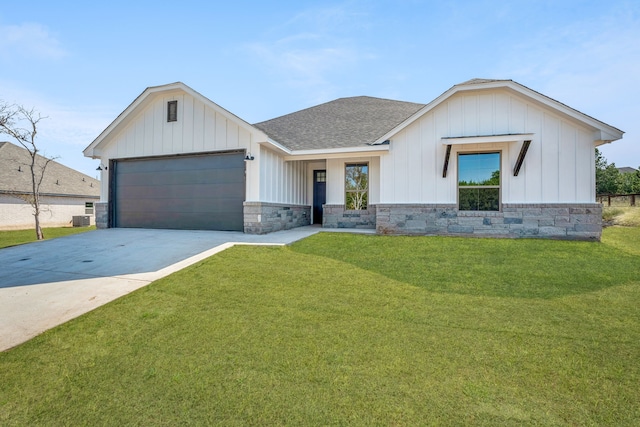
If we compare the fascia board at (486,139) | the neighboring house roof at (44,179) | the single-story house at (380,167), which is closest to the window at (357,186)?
the single-story house at (380,167)

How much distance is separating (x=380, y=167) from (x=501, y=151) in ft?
11.6

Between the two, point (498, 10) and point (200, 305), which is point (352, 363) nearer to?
point (200, 305)

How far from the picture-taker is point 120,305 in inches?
146

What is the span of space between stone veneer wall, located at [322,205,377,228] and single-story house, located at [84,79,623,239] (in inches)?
1.6

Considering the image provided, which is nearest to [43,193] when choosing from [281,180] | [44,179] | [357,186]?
[44,179]

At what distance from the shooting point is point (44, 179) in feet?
66.6

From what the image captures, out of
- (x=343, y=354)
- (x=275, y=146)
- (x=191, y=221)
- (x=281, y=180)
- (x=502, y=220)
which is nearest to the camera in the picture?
(x=343, y=354)

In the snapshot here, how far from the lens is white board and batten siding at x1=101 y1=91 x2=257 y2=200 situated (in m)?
9.17

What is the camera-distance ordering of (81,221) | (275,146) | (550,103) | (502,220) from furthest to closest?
(81,221) < (275,146) < (502,220) < (550,103)

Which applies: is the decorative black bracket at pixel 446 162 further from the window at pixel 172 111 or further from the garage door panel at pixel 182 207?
the window at pixel 172 111

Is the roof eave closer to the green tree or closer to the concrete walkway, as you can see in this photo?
the concrete walkway

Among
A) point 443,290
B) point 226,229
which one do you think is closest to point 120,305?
point 443,290

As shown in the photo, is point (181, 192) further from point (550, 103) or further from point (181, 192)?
point (550, 103)

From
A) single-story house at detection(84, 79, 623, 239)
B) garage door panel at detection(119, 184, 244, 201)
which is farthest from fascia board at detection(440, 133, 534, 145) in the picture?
garage door panel at detection(119, 184, 244, 201)
